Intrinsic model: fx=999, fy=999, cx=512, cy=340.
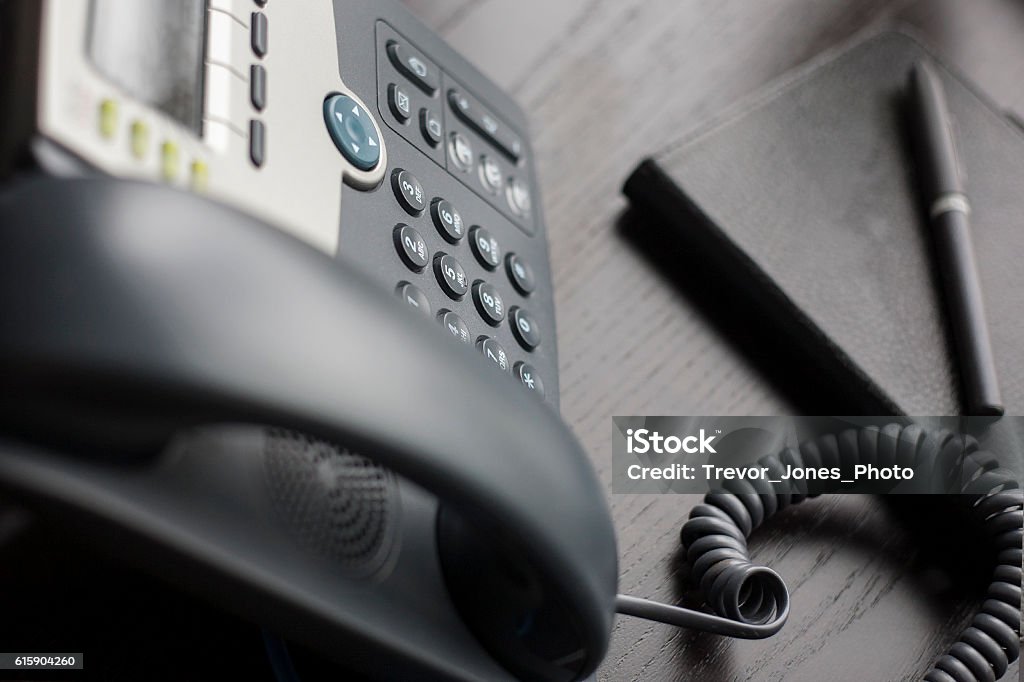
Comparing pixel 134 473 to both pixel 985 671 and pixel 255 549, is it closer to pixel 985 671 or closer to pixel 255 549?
pixel 255 549

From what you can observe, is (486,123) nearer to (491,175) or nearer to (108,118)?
(491,175)

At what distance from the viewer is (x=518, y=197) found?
0.39 meters

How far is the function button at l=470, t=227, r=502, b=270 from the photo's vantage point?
339 mm

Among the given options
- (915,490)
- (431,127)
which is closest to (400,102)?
(431,127)

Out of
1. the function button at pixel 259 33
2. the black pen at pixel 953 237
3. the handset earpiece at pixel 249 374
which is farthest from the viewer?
the black pen at pixel 953 237

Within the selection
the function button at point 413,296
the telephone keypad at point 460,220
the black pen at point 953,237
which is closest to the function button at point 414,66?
the telephone keypad at point 460,220

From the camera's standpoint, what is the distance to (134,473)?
0.64 ft

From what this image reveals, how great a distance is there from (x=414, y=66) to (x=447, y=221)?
0.23 feet

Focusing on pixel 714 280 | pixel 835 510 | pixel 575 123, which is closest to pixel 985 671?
pixel 835 510

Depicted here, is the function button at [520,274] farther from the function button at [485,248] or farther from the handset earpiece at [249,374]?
the handset earpiece at [249,374]

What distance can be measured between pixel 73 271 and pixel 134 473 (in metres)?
0.04

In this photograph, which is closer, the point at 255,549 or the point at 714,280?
the point at 255,549

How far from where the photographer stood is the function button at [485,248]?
0.34 metres

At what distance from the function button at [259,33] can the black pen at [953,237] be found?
0.28 m
